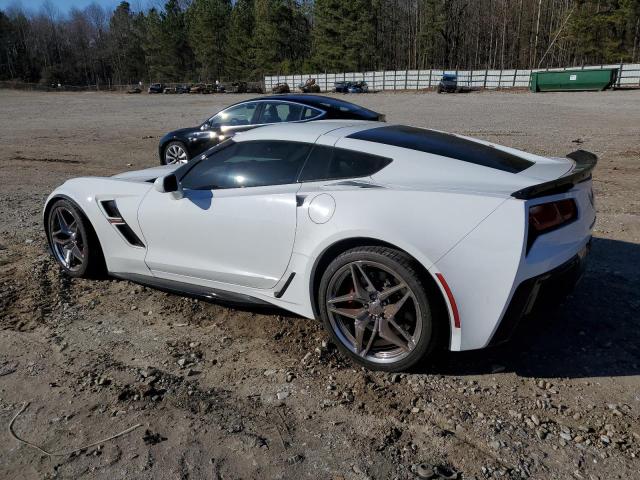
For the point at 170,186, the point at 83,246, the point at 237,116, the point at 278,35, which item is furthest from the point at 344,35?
the point at 170,186

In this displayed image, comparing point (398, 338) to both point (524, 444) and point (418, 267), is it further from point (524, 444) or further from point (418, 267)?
point (524, 444)

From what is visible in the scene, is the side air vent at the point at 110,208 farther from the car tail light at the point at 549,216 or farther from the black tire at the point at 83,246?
the car tail light at the point at 549,216

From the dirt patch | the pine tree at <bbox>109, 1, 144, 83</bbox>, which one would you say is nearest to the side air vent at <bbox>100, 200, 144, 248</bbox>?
the dirt patch

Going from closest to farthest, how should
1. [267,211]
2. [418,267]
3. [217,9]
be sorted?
1. [418,267]
2. [267,211]
3. [217,9]

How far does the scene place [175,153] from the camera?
10.2 meters

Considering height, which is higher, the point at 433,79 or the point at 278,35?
the point at 278,35

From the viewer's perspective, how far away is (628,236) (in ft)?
17.9

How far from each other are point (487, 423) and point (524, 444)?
0.21 metres

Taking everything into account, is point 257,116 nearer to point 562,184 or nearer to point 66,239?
point 66,239

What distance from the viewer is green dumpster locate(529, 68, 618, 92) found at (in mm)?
38219

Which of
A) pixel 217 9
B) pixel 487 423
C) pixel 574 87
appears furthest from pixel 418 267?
pixel 217 9

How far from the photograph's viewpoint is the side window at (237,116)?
9.74 metres

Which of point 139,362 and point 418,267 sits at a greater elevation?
point 418,267

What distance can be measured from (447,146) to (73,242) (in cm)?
327
